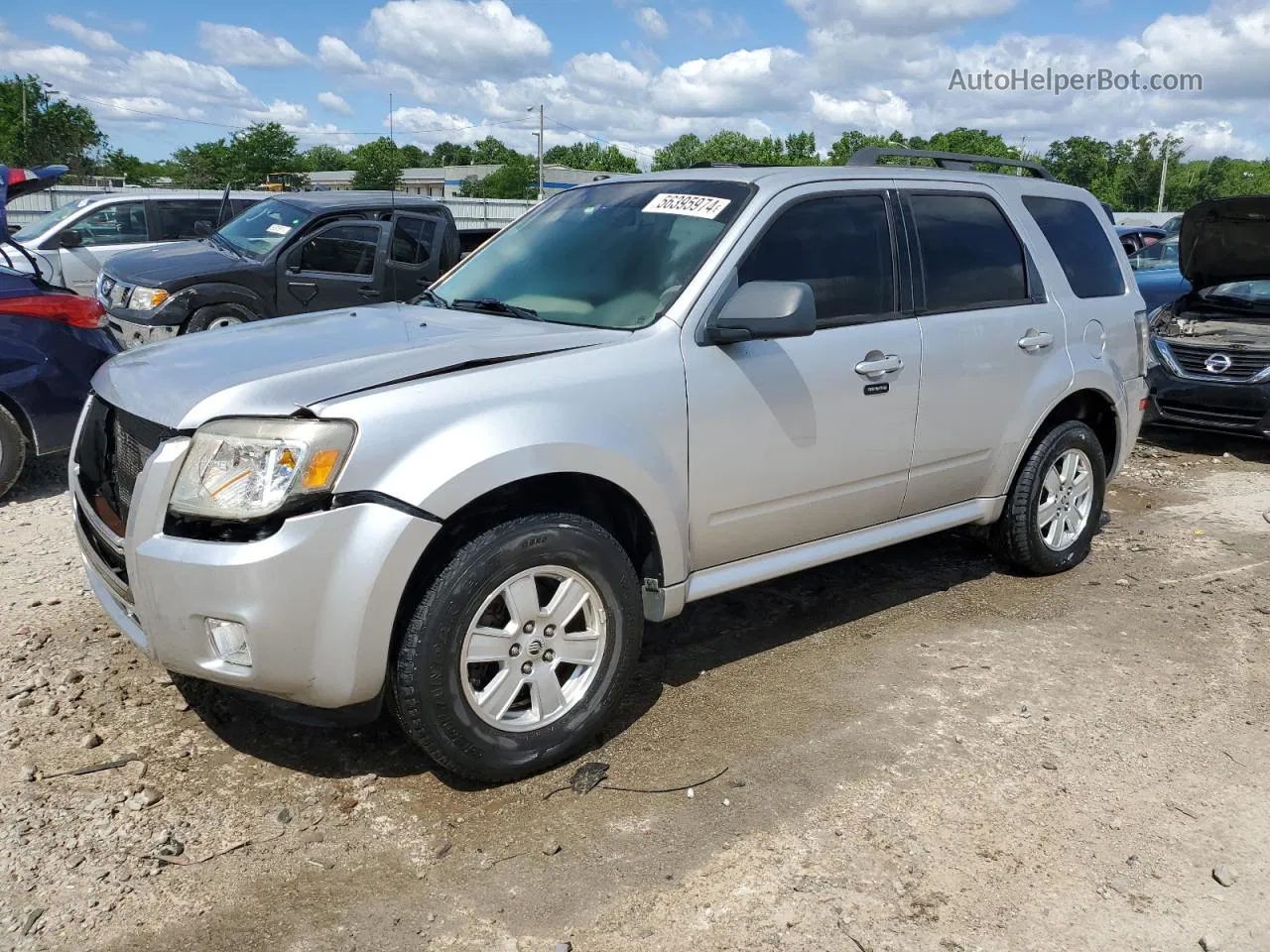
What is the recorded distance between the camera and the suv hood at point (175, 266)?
8.88 meters

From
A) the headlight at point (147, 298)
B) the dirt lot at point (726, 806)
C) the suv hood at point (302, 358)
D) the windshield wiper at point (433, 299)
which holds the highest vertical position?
the windshield wiper at point (433, 299)

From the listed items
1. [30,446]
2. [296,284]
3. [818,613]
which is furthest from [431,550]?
[296,284]

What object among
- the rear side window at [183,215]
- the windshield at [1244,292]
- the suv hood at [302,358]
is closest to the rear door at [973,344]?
the suv hood at [302,358]

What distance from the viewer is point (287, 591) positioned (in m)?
2.78

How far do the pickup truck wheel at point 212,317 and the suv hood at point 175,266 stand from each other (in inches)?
10.1

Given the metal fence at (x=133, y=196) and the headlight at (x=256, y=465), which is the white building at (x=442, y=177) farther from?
the headlight at (x=256, y=465)

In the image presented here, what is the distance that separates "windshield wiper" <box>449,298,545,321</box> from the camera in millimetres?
3863

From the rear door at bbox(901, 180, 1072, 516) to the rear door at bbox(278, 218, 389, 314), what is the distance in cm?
574

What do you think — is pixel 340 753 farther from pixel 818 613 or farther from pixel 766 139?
pixel 766 139

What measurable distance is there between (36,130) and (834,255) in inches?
1987

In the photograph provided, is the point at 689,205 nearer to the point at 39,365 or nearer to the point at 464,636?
the point at 464,636

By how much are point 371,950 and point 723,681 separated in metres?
1.84

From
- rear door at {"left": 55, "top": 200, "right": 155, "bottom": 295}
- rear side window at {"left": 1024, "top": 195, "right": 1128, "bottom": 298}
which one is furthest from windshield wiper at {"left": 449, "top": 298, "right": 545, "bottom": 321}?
rear door at {"left": 55, "top": 200, "right": 155, "bottom": 295}

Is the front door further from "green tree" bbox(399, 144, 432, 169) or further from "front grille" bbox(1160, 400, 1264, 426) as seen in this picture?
"green tree" bbox(399, 144, 432, 169)
